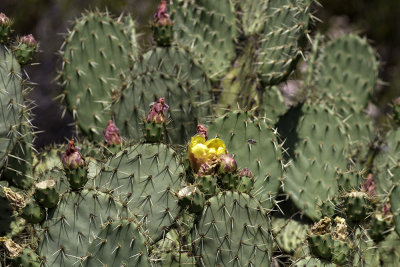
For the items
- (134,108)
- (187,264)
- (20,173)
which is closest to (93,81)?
(134,108)

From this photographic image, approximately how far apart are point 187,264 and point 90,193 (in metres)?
0.46

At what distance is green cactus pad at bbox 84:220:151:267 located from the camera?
2.35 meters

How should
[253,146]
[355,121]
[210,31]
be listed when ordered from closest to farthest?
[253,146] → [210,31] → [355,121]

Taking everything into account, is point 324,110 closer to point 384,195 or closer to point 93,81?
point 384,195

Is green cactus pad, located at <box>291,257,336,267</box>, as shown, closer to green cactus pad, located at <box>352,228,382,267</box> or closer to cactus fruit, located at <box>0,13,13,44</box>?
green cactus pad, located at <box>352,228,382,267</box>

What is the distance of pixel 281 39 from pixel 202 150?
3.61 feet

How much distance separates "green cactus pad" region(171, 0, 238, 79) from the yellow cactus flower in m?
1.26

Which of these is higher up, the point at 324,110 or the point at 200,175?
the point at 200,175

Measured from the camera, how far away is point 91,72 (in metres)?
→ 3.61

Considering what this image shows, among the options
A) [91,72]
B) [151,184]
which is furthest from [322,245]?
[91,72]

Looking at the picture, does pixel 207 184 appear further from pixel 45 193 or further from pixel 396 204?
pixel 396 204

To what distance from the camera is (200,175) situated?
7.98 feet

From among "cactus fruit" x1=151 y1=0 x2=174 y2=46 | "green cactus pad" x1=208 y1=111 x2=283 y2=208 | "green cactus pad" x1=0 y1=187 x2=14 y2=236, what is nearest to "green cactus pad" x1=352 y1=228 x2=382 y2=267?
"green cactus pad" x1=208 y1=111 x2=283 y2=208

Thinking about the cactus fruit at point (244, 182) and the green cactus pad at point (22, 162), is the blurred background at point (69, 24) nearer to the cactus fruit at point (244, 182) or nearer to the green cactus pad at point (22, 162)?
the green cactus pad at point (22, 162)
